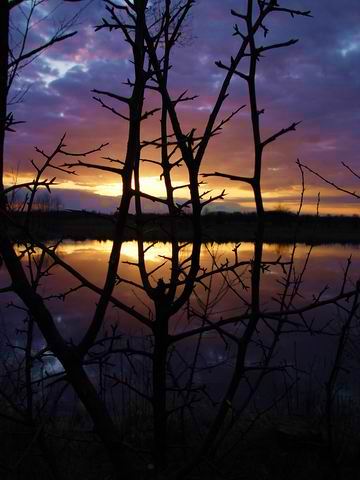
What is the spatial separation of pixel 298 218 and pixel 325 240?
1461 inches

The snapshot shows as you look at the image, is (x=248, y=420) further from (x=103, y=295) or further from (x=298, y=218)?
(x=103, y=295)

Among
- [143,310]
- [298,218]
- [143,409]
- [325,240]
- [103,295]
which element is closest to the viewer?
[103,295]

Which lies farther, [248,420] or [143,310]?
[143,310]

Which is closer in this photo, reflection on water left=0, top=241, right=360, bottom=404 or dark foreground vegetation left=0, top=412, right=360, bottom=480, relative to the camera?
dark foreground vegetation left=0, top=412, right=360, bottom=480

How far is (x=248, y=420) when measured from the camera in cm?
595

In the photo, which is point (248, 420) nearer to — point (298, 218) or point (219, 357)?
point (219, 357)

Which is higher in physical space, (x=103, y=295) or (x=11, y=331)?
(x=103, y=295)

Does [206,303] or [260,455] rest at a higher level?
[206,303]

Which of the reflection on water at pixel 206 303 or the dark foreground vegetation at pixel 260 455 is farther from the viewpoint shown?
the reflection on water at pixel 206 303

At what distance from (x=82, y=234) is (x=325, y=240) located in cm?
2073

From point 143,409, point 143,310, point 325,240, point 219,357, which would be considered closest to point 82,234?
point 325,240

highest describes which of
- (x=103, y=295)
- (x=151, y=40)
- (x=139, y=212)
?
(x=151, y=40)

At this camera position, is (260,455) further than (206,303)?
No

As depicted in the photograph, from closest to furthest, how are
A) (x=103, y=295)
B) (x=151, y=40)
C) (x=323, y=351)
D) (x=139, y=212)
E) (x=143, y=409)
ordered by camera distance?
(x=103, y=295), (x=151, y=40), (x=139, y=212), (x=143, y=409), (x=323, y=351)
